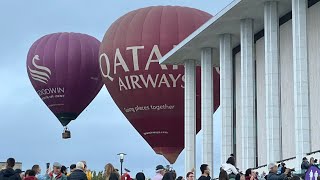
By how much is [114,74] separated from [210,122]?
11.9 m

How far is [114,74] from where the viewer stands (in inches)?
3031

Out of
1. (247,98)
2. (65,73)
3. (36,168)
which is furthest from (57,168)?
(65,73)

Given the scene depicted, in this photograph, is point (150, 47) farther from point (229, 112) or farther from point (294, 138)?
point (294, 138)

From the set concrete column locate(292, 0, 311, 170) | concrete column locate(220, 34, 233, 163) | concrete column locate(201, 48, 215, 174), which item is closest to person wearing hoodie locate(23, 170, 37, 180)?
concrete column locate(292, 0, 311, 170)

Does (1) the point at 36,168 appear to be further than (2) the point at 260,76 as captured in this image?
No

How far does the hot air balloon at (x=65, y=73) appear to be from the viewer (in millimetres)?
86750

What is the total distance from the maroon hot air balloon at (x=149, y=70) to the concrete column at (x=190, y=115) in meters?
4.65

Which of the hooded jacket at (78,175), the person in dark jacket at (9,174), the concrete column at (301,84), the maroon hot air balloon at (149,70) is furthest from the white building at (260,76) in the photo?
the person in dark jacket at (9,174)

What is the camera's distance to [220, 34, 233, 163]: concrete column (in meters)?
63.4

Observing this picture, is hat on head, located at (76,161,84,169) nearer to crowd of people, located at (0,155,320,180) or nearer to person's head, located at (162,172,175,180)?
crowd of people, located at (0,155,320,180)

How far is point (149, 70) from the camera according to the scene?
250 feet

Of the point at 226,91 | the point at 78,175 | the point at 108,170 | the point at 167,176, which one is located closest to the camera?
the point at 78,175

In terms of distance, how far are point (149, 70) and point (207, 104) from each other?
9999mm

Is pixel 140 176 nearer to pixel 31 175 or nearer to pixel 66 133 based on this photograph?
pixel 31 175
